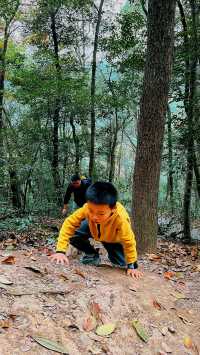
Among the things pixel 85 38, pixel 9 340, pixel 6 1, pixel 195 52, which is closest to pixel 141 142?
pixel 9 340

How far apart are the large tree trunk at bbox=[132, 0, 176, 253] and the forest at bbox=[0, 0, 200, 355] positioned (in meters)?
0.02

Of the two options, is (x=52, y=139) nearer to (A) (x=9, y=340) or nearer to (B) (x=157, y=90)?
(B) (x=157, y=90)

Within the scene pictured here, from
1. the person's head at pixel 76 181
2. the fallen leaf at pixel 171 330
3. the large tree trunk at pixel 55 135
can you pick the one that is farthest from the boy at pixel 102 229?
the large tree trunk at pixel 55 135

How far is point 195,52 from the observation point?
476 inches

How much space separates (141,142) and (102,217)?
10.6 ft

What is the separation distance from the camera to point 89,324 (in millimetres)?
3744

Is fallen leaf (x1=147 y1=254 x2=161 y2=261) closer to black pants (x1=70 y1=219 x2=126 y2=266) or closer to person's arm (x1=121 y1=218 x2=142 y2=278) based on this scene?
black pants (x1=70 y1=219 x2=126 y2=266)

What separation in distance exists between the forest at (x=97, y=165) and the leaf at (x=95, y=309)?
0.4 inches

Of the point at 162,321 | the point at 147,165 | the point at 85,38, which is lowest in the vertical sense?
the point at 162,321

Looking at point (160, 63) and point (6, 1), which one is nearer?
point (160, 63)

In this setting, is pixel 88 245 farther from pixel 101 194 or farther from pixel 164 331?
pixel 164 331

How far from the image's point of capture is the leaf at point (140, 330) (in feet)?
12.8

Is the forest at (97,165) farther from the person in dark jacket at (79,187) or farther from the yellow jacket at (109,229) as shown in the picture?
the person in dark jacket at (79,187)

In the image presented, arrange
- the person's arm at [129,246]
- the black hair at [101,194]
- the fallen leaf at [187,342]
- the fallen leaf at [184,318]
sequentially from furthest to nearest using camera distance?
the person's arm at [129,246] → the fallen leaf at [184,318] → the black hair at [101,194] → the fallen leaf at [187,342]
